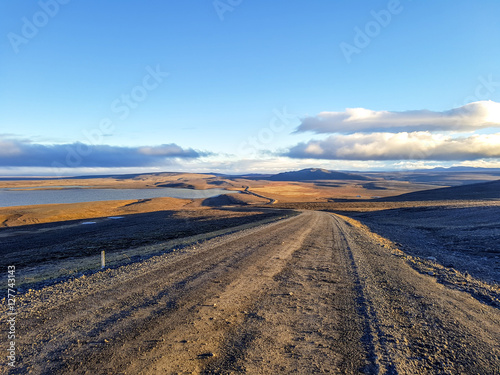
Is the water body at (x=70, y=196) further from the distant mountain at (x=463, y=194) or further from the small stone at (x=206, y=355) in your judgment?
the small stone at (x=206, y=355)

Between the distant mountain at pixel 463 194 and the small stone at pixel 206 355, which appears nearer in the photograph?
the small stone at pixel 206 355

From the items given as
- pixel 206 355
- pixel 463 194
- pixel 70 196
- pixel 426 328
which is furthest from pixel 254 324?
pixel 70 196

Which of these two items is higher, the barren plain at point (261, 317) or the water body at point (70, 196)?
the barren plain at point (261, 317)

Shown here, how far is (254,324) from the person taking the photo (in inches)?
252

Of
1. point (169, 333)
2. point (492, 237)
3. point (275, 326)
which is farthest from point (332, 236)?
point (169, 333)

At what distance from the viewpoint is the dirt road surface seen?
16.3 feet

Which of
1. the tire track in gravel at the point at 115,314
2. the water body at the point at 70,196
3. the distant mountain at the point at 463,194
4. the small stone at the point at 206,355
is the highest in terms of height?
the small stone at the point at 206,355

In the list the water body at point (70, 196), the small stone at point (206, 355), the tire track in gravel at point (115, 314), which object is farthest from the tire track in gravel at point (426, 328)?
the water body at point (70, 196)

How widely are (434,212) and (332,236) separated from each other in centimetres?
2503

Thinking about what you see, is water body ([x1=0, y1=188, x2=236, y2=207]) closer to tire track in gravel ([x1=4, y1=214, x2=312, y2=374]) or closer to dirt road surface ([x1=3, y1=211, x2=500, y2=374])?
tire track in gravel ([x1=4, y1=214, x2=312, y2=374])

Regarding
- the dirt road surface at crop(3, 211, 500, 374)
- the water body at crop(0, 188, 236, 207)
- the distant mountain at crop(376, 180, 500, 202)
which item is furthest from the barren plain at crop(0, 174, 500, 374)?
the water body at crop(0, 188, 236, 207)

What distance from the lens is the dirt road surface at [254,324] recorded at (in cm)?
495

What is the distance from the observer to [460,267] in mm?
12945

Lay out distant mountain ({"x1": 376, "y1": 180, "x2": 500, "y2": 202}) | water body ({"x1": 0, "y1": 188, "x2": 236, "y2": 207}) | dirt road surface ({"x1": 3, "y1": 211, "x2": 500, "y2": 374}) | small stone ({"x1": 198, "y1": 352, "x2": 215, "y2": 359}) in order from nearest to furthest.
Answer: dirt road surface ({"x1": 3, "y1": 211, "x2": 500, "y2": 374}) < small stone ({"x1": 198, "y1": 352, "x2": 215, "y2": 359}) < distant mountain ({"x1": 376, "y1": 180, "x2": 500, "y2": 202}) < water body ({"x1": 0, "y1": 188, "x2": 236, "y2": 207})
